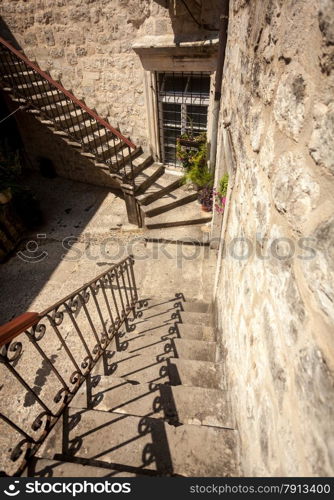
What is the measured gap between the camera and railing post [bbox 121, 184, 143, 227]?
5.53 m

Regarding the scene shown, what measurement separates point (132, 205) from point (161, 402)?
434cm

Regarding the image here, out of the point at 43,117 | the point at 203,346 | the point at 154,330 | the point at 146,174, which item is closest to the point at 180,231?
the point at 146,174

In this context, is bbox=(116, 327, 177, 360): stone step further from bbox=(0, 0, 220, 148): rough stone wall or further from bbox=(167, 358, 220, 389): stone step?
bbox=(0, 0, 220, 148): rough stone wall

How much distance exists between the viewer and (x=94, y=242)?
5.54 m

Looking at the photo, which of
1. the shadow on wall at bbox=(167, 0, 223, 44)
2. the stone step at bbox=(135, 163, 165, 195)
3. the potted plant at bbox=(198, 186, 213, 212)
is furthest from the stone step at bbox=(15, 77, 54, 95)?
the potted plant at bbox=(198, 186, 213, 212)

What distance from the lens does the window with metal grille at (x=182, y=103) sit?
5137mm

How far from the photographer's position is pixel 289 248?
3.15ft

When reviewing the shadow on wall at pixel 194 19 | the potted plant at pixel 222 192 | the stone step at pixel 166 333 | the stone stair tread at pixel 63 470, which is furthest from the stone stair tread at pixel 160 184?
the stone stair tread at pixel 63 470

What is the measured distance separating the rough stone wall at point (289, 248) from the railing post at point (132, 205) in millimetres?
4109

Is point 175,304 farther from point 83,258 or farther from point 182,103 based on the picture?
point 182,103

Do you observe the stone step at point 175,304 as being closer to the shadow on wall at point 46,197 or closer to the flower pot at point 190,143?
the shadow on wall at point 46,197

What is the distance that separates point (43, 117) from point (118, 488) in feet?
21.3

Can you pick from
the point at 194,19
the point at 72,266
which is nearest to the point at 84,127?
the point at 194,19

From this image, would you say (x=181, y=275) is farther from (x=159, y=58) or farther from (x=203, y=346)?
(x=159, y=58)
